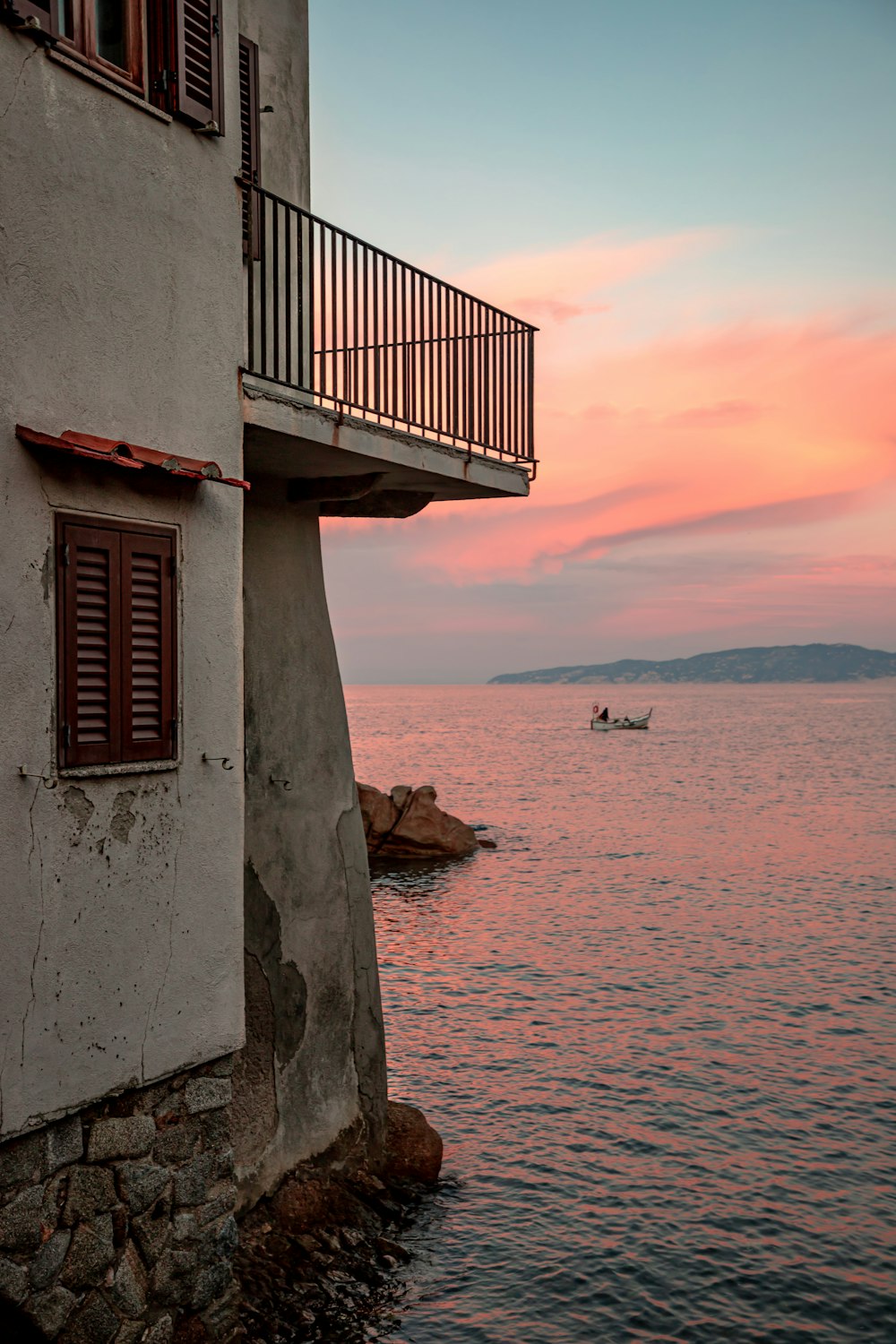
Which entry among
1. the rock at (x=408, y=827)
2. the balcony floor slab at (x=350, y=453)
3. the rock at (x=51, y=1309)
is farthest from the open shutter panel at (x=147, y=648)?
the rock at (x=408, y=827)

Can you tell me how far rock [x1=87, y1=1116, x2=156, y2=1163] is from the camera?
7254mm

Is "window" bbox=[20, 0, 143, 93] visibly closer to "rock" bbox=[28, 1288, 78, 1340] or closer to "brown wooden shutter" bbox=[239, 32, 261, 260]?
"brown wooden shutter" bbox=[239, 32, 261, 260]

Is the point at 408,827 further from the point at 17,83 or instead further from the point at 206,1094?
the point at 17,83

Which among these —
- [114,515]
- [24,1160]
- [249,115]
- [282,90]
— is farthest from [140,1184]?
[282,90]

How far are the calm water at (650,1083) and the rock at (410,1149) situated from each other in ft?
1.25

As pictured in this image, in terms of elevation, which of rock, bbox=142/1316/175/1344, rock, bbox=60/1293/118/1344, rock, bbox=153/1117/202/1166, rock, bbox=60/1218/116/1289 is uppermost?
rock, bbox=153/1117/202/1166

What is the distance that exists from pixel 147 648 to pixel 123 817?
3.55ft

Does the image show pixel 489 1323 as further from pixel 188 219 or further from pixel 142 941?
pixel 188 219

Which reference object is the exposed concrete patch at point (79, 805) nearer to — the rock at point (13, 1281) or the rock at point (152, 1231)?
the rock at point (13, 1281)

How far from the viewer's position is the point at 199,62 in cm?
803

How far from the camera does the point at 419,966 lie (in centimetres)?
2462

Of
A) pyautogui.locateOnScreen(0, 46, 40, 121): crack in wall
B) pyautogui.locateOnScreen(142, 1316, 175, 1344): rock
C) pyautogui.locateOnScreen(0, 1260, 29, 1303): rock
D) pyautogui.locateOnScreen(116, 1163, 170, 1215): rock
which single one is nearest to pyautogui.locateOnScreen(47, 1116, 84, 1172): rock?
pyautogui.locateOnScreen(116, 1163, 170, 1215): rock

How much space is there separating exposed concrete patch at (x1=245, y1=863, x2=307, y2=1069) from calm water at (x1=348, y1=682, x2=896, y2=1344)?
8.56 feet

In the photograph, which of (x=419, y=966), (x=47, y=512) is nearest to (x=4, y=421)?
(x=47, y=512)
